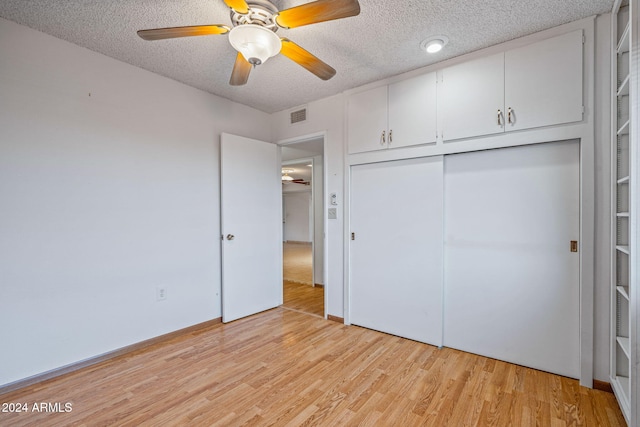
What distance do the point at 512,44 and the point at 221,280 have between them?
3345 mm

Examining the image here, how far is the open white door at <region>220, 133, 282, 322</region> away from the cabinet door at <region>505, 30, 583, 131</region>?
2493 mm

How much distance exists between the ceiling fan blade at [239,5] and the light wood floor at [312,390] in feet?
7.35

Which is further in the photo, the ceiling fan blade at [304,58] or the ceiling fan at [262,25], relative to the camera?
the ceiling fan blade at [304,58]

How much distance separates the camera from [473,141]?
2.39 m

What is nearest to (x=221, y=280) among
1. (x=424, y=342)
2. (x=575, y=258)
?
(x=424, y=342)

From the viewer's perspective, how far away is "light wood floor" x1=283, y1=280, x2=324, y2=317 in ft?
12.0

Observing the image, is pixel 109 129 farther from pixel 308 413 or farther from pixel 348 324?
pixel 348 324

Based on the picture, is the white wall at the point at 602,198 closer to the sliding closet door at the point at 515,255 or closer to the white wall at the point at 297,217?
the sliding closet door at the point at 515,255

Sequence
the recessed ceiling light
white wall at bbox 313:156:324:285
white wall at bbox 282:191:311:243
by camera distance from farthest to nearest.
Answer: white wall at bbox 282:191:311:243, white wall at bbox 313:156:324:285, the recessed ceiling light

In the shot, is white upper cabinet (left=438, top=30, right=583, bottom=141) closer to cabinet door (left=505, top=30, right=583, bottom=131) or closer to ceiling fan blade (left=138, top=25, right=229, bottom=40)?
cabinet door (left=505, top=30, right=583, bottom=131)

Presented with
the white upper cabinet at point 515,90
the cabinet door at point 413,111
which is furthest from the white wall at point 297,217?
the white upper cabinet at point 515,90

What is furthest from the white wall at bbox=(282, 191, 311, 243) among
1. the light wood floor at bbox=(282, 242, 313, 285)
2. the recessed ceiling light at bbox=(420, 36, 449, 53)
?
the recessed ceiling light at bbox=(420, 36, 449, 53)

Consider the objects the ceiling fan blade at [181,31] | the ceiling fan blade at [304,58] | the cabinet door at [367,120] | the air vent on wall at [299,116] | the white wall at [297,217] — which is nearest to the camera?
the ceiling fan blade at [181,31]

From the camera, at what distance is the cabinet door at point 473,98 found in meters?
2.28
